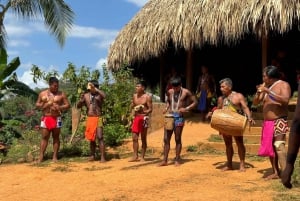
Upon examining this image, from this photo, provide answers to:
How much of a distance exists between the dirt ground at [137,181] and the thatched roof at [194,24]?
2.96 meters

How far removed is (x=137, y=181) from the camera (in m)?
6.40

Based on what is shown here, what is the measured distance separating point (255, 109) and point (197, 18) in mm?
2790

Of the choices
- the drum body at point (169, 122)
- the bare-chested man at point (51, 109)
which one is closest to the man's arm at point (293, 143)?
the drum body at point (169, 122)

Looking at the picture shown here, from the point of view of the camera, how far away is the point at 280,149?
445 centimetres

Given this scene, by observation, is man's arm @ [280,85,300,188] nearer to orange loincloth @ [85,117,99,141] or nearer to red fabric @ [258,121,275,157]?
red fabric @ [258,121,275,157]

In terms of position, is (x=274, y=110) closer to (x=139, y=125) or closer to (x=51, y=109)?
(x=139, y=125)

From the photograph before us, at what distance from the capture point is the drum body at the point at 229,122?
6629 mm

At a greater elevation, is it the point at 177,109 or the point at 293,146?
the point at 177,109

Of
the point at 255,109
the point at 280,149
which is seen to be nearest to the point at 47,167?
the point at 280,149

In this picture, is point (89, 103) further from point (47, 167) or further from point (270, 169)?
point (270, 169)

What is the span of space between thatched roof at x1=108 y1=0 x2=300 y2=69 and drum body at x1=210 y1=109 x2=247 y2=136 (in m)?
3.36

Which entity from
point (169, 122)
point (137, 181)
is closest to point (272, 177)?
point (137, 181)

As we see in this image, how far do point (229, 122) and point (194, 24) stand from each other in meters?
4.47

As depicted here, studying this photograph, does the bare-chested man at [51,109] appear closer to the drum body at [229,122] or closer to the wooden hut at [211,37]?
the drum body at [229,122]
